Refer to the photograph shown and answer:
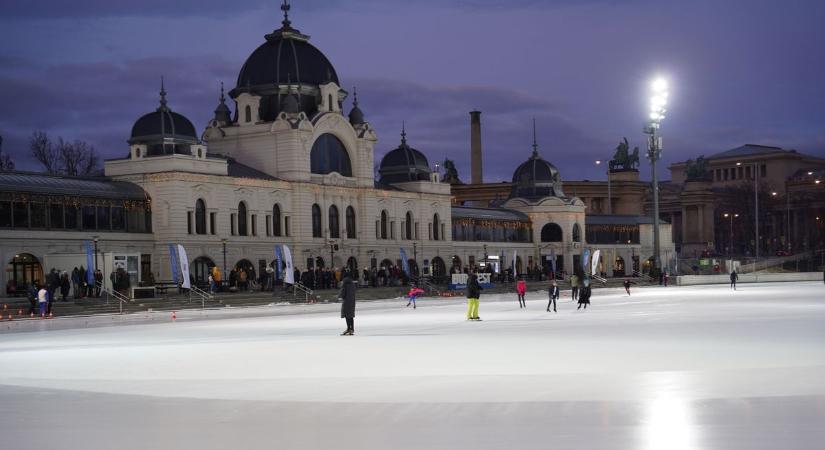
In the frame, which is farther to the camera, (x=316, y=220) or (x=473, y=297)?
(x=316, y=220)

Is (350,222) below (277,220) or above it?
below

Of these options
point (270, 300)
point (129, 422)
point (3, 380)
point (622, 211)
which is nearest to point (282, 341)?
point (3, 380)

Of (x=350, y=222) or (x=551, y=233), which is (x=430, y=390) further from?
(x=551, y=233)

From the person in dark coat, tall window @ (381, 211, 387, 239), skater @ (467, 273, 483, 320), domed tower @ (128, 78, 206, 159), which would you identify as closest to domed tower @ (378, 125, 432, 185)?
tall window @ (381, 211, 387, 239)

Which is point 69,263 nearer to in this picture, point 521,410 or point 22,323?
point 22,323

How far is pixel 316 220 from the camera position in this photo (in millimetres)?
86375

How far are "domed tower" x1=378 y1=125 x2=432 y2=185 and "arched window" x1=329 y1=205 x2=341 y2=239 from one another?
12.4 meters

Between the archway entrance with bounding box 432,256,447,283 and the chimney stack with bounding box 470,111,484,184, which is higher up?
the chimney stack with bounding box 470,111,484,184

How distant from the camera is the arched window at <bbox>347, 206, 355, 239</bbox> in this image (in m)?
89.9

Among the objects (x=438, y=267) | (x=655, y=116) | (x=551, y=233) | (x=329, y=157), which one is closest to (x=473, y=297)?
(x=655, y=116)

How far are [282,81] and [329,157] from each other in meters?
6.96

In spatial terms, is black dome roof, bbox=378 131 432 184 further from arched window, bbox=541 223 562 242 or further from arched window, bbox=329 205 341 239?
arched window, bbox=541 223 562 242

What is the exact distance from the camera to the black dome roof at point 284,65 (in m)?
89.6

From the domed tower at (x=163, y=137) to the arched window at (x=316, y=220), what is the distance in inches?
495
